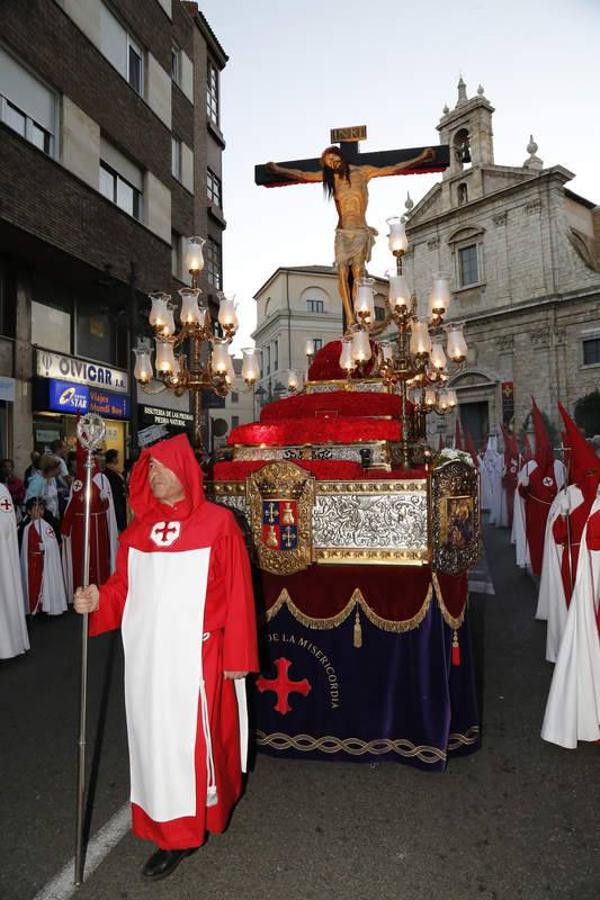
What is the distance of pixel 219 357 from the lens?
6949mm

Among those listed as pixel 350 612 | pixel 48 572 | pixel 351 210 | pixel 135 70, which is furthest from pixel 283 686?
pixel 135 70

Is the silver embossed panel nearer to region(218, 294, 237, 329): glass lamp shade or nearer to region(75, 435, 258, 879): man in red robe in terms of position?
region(75, 435, 258, 879): man in red robe

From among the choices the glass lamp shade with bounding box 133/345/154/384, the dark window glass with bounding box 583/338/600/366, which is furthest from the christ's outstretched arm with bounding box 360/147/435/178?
the dark window glass with bounding box 583/338/600/366

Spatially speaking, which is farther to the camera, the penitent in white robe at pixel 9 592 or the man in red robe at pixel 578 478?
the penitent in white robe at pixel 9 592

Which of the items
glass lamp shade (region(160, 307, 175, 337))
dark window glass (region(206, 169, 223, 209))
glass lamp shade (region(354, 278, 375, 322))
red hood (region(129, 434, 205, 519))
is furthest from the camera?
dark window glass (region(206, 169, 223, 209))

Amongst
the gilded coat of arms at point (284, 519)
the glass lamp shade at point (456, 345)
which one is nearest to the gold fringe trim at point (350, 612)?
the gilded coat of arms at point (284, 519)

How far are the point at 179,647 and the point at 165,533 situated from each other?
0.56m

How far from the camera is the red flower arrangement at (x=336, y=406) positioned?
539 cm

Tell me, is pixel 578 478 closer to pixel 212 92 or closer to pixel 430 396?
pixel 430 396

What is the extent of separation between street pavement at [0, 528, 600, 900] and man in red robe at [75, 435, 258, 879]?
24 centimetres

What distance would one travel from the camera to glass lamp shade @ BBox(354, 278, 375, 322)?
609 centimetres

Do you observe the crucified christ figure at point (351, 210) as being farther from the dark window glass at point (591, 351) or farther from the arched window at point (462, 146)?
the arched window at point (462, 146)

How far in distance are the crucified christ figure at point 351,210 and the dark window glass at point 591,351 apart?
27.7 meters

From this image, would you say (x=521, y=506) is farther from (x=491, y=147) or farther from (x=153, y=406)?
(x=491, y=147)
